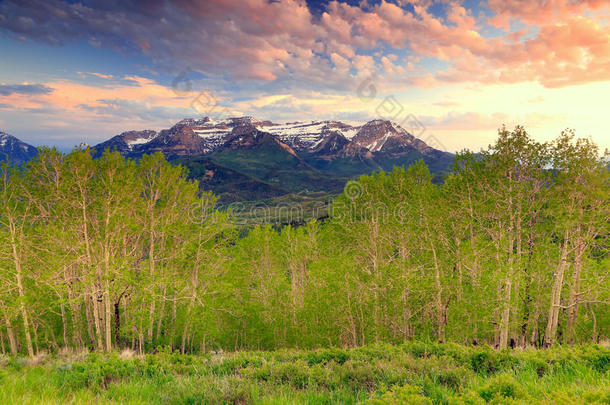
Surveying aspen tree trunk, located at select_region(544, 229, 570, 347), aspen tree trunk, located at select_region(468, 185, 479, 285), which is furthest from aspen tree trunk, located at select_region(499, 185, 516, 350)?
aspen tree trunk, located at select_region(544, 229, 570, 347)

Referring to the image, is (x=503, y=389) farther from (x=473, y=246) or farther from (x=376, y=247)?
(x=376, y=247)

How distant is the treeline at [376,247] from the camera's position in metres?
21.6

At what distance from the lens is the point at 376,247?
33.3 metres

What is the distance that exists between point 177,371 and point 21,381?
14.9 feet

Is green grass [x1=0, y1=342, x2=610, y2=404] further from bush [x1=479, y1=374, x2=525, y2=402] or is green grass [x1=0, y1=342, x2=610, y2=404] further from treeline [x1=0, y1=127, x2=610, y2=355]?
treeline [x1=0, y1=127, x2=610, y2=355]

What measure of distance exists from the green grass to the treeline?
1257 cm

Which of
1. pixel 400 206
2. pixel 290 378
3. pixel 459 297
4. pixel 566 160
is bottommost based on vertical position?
Result: pixel 459 297

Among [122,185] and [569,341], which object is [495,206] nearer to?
[569,341]

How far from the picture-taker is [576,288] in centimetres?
2331

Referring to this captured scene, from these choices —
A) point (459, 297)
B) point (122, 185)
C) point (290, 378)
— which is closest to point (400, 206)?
point (459, 297)

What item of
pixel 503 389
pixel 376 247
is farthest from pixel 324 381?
pixel 376 247

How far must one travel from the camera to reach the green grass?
21.6ft

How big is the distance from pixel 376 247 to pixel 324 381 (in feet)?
84.6

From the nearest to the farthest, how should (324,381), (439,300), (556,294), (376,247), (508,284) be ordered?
(324,381), (508,284), (556,294), (439,300), (376,247)
